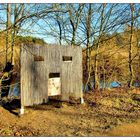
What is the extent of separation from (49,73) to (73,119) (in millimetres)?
1591

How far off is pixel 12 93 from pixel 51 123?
1.69 metres

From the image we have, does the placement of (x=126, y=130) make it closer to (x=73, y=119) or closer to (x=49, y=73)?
(x=73, y=119)

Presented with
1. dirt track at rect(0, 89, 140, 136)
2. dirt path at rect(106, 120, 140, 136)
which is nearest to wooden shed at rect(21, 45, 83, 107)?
dirt track at rect(0, 89, 140, 136)

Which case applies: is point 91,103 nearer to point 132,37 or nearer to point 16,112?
point 16,112

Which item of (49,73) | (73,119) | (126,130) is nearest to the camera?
(126,130)

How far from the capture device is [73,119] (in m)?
8.55

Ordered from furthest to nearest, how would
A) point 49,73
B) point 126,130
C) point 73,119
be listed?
point 49,73
point 73,119
point 126,130

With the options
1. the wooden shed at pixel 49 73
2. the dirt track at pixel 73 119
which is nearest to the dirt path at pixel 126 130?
the dirt track at pixel 73 119

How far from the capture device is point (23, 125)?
25.1 ft

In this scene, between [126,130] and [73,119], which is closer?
[126,130]

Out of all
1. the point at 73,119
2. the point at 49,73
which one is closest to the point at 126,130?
the point at 73,119

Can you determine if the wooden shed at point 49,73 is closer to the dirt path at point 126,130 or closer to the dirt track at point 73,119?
the dirt track at point 73,119

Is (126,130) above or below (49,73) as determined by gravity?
below

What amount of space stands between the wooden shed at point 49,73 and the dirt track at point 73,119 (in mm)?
364
